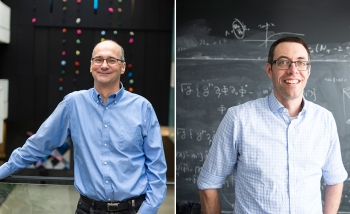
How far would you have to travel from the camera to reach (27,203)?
2273mm

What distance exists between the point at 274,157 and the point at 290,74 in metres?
0.32

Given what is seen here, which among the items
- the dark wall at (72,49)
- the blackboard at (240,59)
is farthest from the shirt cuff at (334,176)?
the dark wall at (72,49)

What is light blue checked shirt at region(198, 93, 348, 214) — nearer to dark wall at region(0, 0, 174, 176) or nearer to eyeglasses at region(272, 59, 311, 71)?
eyeglasses at region(272, 59, 311, 71)

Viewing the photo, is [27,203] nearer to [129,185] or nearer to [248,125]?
[129,185]

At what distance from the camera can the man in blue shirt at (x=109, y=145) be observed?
64.2 inches

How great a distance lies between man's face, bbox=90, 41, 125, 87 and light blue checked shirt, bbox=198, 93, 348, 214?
1.60 feet

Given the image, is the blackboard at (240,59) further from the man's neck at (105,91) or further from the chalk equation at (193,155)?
the man's neck at (105,91)

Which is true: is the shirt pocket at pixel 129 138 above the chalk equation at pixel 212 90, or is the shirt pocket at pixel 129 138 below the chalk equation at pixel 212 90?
below

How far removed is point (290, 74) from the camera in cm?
155

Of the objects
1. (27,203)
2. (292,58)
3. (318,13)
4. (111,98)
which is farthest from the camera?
(318,13)

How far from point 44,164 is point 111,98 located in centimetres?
254

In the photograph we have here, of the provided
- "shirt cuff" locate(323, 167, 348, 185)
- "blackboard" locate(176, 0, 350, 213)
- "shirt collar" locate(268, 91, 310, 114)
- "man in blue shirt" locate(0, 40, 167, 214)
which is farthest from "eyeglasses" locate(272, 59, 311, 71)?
"blackboard" locate(176, 0, 350, 213)

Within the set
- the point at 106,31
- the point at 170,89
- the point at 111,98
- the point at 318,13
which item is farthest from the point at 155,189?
the point at 318,13

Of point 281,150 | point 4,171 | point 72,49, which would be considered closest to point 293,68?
point 281,150
